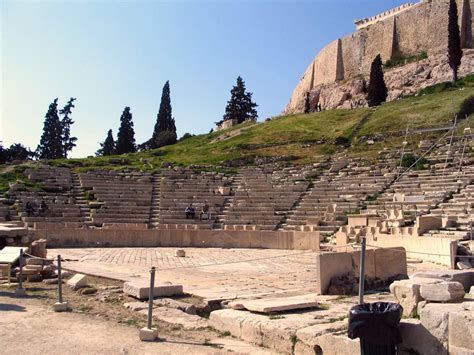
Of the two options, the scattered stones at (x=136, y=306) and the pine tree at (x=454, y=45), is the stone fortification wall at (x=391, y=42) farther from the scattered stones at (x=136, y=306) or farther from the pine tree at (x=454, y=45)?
the scattered stones at (x=136, y=306)

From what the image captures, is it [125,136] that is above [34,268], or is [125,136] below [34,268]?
above

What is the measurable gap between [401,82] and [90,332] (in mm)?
58475

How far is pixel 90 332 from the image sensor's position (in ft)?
21.9

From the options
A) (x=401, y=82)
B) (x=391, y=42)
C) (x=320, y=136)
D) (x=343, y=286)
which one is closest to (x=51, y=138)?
(x=320, y=136)

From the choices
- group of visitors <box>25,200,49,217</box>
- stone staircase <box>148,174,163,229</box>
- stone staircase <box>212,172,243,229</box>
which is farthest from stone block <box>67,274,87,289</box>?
group of visitors <box>25,200,49,217</box>

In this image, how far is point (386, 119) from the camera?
43219mm

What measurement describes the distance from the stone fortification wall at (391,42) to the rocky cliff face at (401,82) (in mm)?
3134

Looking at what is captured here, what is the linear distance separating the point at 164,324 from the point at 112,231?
14.8m

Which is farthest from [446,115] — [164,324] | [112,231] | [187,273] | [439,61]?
[164,324]

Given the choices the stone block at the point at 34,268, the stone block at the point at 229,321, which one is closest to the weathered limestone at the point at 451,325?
the stone block at the point at 229,321

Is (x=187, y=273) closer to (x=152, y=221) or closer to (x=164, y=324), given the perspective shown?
(x=164, y=324)

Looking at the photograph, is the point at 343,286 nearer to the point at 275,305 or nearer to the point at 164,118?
the point at 275,305

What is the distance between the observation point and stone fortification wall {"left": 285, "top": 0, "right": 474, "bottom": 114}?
61.3m

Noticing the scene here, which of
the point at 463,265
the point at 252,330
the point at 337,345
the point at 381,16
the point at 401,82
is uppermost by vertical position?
the point at 381,16
